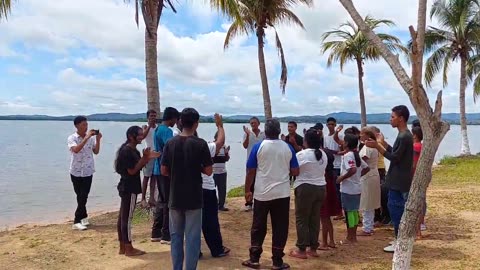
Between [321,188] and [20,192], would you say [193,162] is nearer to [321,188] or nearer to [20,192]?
[321,188]

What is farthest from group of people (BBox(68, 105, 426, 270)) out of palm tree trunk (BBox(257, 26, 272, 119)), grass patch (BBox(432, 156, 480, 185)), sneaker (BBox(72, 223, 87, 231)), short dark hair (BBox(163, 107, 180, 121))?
grass patch (BBox(432, 156, 480, 185))

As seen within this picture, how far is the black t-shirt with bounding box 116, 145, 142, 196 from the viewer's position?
19.3 feet

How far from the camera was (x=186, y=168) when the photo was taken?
16.0 feet

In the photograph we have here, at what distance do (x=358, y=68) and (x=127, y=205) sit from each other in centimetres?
1444

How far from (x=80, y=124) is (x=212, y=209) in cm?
295

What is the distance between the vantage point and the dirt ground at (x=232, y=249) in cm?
576

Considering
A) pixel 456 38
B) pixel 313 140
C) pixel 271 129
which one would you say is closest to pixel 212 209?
pixel 271 129

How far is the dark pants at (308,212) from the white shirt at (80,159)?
12.1 feet

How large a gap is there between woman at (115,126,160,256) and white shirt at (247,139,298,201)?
134cm

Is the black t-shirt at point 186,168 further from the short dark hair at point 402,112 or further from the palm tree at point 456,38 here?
the palm tree at point 456,38

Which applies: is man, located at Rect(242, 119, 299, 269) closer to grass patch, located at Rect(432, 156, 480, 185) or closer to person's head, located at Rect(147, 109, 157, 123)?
person's head, located at Rect(147, 109, 157, 123)

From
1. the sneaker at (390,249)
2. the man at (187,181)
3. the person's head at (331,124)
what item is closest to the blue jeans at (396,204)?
the sneaker at (390,249)

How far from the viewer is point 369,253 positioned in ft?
20.5

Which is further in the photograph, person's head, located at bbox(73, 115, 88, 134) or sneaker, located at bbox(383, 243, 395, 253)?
person's head, located at bbox(73, 115, 88, 134)
